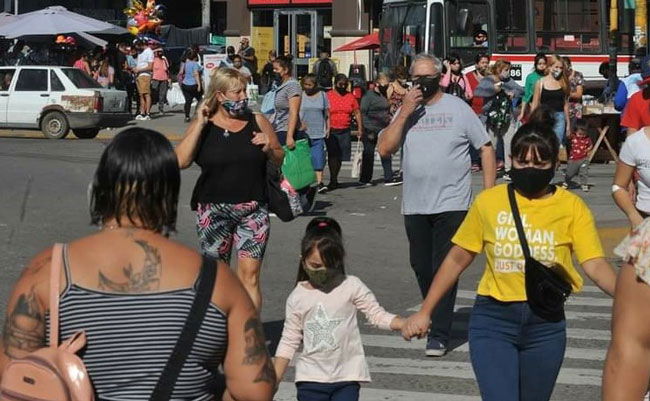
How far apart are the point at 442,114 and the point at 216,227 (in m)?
1.59

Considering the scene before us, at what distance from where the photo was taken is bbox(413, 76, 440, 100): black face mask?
8.99m

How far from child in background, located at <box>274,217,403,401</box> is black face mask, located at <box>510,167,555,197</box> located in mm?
771

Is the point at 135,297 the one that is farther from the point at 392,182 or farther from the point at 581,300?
the point at 392,182

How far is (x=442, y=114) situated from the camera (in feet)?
29.9

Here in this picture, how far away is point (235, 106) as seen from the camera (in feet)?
28.2

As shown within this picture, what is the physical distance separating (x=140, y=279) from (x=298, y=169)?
11107 mm

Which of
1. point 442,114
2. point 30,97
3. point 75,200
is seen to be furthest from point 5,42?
point 442,114

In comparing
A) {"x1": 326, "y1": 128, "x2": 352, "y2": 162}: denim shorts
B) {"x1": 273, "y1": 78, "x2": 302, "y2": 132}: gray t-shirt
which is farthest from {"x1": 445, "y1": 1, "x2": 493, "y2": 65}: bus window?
{"x1": 273, "y1": 78, "x2": 302, "y2": 132}: gray t-shirt

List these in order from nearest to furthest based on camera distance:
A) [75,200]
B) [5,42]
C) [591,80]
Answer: [75,200] < [591,80] < [5,42]

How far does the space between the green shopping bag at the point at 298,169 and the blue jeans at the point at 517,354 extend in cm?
844

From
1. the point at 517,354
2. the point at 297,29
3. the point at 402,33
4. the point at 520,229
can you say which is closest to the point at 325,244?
the point at 520,229

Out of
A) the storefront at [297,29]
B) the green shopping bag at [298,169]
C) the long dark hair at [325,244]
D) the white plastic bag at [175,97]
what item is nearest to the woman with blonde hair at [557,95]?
the green shopping bag at [298,169]

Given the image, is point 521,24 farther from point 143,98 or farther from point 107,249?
point 107,249

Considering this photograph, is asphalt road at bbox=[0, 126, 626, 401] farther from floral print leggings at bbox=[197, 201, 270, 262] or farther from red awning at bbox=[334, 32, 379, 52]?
red awning at bbox=[334, 32, 379, 52]
